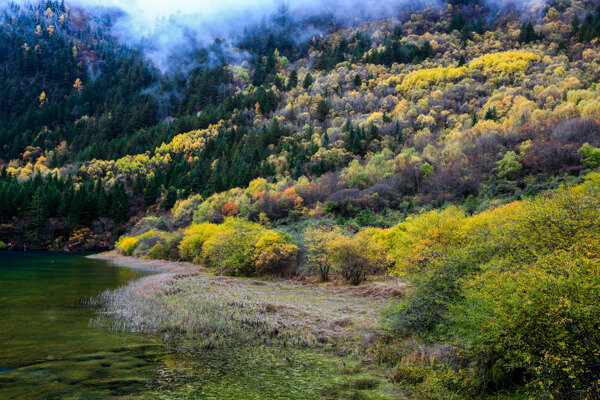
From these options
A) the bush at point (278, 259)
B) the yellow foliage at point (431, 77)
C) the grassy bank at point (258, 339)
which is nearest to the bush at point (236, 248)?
the bush at point (278, 259)

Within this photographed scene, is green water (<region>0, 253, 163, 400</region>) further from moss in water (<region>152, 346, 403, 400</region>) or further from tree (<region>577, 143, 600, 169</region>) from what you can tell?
tree (<region>577, 143, 600, 169</region>)

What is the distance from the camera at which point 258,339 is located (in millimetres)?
16078

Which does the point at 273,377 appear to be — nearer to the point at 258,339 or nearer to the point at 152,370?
the point at 152,370

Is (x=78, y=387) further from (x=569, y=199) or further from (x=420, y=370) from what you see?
(x=569, y=199)

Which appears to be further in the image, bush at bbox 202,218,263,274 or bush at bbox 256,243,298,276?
bush at bbox 202,218,263,274

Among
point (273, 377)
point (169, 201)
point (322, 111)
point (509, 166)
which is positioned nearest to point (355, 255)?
point (273, 377)

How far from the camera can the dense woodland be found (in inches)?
374

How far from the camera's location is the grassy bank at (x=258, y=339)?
1089 centimetres

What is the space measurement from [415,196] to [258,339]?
64377 mm

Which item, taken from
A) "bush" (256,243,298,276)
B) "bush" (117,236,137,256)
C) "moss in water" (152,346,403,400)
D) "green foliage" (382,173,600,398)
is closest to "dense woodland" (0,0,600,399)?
"green foliage" (382,173,600,398)

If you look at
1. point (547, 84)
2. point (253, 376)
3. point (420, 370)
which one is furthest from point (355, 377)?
point (547, 84)

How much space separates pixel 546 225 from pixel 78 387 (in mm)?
15113

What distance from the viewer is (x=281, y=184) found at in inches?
4001

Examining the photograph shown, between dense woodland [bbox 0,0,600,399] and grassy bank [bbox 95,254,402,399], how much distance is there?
6.12ft
